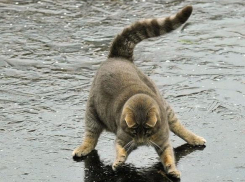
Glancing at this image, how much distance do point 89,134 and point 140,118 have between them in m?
1.03

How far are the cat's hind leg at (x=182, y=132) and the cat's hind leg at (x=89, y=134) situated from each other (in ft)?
2.27

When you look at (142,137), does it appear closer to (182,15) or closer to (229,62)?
(182,15)

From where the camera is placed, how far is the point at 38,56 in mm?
9492

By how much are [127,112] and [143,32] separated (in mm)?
1379

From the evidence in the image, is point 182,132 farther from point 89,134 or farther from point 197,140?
point 89,134

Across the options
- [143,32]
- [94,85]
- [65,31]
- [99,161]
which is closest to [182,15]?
[143,32]

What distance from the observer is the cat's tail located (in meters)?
6.79

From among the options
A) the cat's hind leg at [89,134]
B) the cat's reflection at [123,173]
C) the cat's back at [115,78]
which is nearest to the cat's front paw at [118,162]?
the cat's reflection at [123,173]

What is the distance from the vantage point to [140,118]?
5785mm

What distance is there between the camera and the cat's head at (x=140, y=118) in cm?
577

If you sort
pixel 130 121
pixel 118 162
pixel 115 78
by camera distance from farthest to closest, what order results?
1. pixel 115 78
2. pixel 118 162
3. pixel 130 121

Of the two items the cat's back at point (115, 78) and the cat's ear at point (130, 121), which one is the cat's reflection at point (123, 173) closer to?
the cat's ear at point (130, 121)

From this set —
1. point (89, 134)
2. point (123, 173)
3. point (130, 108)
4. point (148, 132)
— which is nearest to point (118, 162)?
point (123, 173)

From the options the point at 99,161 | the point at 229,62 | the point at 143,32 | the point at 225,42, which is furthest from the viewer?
the point at 225,42
